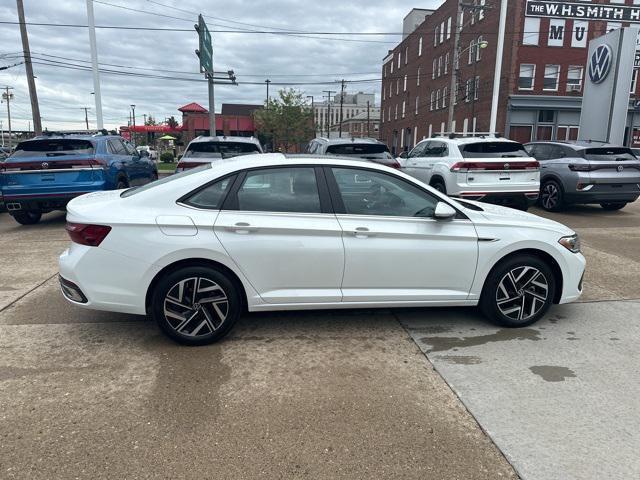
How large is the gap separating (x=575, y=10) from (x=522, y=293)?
→ 17.3 m

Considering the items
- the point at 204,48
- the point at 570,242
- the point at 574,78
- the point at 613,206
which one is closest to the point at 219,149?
the point at 570,242

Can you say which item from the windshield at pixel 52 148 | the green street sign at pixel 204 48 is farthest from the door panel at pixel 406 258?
A: the green street sign at pixel 204 48

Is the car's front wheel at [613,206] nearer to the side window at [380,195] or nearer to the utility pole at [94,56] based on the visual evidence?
the side window at [380,195]

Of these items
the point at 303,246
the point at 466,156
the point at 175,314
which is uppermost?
the point at 466,156

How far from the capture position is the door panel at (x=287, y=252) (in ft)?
12.7

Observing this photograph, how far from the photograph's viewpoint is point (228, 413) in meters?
3.07

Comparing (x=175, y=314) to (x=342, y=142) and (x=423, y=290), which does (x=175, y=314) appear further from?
(x=342, y=142)

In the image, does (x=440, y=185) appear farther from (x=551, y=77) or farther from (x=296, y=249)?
(x=551, y=77)

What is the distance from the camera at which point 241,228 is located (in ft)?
12.7

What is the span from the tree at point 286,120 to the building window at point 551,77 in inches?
1075

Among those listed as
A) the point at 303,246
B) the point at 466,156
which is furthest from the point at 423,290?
→ the point at 466,156

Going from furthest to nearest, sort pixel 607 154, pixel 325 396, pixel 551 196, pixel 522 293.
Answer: pixel 551 196, pixel 607 154, pixel 522 293, pixel 325 396

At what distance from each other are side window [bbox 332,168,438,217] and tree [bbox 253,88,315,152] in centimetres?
5172

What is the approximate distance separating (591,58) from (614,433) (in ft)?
56.8
